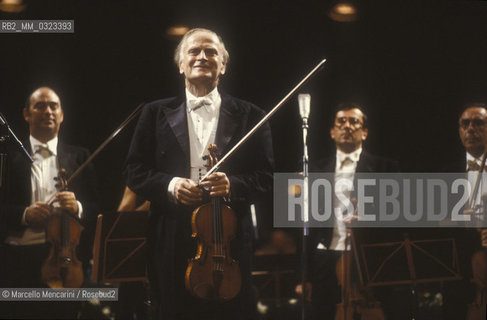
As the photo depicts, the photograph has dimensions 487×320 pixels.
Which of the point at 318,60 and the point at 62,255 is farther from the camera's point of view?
the point at 318,60

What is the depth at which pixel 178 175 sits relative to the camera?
3443 mm

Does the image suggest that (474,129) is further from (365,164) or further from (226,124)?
(226,124)

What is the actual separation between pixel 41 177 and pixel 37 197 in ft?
0.42

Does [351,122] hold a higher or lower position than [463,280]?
higher

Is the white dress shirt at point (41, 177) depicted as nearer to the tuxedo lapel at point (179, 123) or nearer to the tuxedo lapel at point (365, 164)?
the tuxedo lapel at point (179, 123)

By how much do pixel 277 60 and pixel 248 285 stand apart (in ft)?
6.47

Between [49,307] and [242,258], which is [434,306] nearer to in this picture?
[242,258]

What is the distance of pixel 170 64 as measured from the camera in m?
4.41

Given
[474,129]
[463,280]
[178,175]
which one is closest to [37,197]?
[178,175]

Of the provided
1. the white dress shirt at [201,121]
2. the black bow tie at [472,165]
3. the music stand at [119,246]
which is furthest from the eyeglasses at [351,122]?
the music stand at [119,246]

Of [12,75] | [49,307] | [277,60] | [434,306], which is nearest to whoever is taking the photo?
[49,307]

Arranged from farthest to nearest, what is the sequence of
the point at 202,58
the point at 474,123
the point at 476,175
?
the point at 474,123 → the point at 476,175 → the point at 202,58

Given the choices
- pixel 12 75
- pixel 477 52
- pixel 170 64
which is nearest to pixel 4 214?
pixel 12 75

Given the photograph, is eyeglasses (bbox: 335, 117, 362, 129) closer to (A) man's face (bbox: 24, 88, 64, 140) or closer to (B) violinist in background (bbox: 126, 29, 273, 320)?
(B) violinist in background (bbox: 126, 29, 273, 320)
